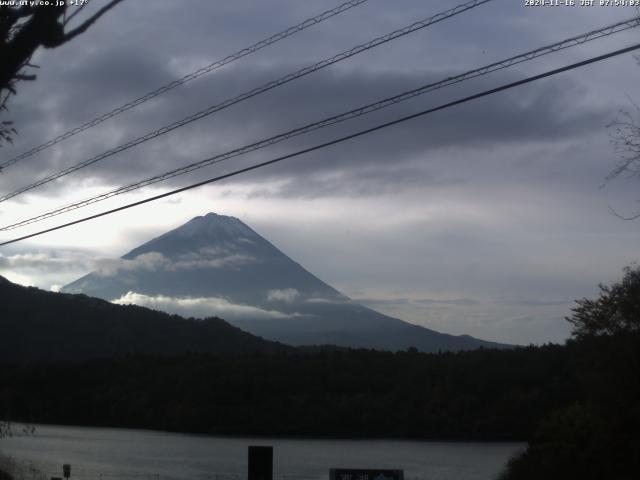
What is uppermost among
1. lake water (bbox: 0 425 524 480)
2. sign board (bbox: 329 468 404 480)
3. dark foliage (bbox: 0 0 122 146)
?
dark foliage (bbox: 0 0 122 146)

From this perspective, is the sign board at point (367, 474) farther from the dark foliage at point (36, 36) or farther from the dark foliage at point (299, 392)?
the dark foliage at point (299, 392)

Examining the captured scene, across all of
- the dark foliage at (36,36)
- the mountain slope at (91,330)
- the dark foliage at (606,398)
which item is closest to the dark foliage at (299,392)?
the mountain slope at (91,330)

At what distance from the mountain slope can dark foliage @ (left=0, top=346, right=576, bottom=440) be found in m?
7.93

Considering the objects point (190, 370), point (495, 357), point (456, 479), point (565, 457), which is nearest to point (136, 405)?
point (190, 370)

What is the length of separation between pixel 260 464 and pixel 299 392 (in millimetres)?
67836

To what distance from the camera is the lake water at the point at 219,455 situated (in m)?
42.8

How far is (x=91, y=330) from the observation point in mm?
95500

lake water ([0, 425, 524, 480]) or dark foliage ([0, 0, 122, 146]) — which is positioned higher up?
dark foliage ([0, 0, 122, 146])

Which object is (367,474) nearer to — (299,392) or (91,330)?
(299,392)

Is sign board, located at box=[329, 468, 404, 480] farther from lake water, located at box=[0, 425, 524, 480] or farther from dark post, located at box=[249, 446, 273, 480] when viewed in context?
lake water, located at box=[0, 425, 524, 480]

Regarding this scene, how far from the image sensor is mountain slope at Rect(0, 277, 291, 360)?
85.6 meters

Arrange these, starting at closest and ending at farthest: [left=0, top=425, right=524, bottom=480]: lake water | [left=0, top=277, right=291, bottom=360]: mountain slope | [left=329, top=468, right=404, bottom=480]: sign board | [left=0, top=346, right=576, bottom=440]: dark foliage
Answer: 1. [left=329, top=468, right=404, bottom=480]: sign board
2. [left=0, top=425, right=524, bottom=480]: lake water
3. [left=0, top=346, right=576, bottom=440]: dark foliage
4. [left=0, top=277, right=291, bottom=360]: mountain slope

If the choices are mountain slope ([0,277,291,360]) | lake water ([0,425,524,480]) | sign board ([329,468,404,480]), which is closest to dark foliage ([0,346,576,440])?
lake water ([0,425,524,480])

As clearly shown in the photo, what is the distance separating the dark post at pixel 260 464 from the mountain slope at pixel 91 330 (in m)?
77.0
